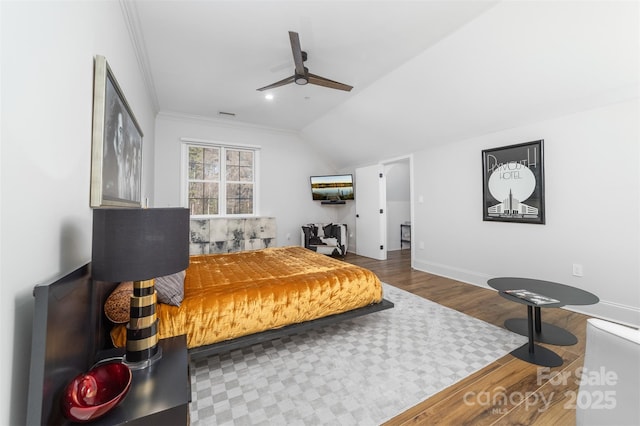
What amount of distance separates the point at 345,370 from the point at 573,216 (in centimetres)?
306

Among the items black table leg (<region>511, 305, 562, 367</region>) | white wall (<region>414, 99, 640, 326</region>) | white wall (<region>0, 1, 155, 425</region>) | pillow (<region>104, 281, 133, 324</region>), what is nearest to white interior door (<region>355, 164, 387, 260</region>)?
white wall (<region>414, 99, 640, 326</region>)

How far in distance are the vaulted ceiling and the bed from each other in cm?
234

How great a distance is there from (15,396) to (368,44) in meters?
3.38

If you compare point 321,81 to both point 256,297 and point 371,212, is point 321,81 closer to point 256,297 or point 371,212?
point 256,297

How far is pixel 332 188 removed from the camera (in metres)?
6.14

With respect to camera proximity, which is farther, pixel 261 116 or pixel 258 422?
pixel 261 116

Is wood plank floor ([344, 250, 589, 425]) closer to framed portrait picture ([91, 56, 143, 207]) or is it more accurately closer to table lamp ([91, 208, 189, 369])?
table lamp ([91, 208, 189, 369])

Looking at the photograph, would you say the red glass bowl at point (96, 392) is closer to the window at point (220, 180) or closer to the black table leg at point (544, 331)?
the black table leg at point (544, 331)

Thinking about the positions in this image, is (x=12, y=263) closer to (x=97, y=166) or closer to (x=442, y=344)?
(x=97, y=166)

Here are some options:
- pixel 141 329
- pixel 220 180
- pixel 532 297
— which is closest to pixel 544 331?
pixel 532 297

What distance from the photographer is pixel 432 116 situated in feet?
12.4

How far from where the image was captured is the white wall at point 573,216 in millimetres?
2512

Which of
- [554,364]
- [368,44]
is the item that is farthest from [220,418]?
[368,44]

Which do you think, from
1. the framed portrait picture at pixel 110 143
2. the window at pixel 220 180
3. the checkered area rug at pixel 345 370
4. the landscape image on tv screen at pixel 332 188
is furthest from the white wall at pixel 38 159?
the landscape image on tv screen at pixel 332 188
